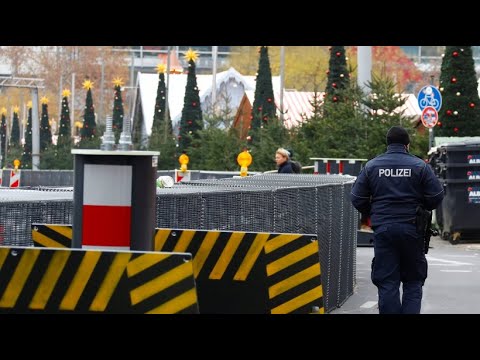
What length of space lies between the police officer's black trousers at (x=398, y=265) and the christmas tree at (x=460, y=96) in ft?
76.1

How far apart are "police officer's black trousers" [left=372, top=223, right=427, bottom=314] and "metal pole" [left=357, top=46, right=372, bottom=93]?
22564 millimetres

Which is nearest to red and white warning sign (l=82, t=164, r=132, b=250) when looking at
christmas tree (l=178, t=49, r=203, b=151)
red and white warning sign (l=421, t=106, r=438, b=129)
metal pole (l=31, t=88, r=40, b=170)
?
red and white warning sign (l=421, t=106, r=438, b=129)

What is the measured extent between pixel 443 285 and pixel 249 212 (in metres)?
4.87

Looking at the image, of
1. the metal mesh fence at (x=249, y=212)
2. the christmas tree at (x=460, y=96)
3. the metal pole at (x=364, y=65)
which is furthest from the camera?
the metal pole at (x=364, y=65)

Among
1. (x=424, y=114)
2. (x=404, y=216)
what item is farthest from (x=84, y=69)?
(x=404, y=216)

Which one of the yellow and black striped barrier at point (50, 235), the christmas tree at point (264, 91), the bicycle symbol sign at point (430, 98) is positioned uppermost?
the christmas tree at point (264, 91)

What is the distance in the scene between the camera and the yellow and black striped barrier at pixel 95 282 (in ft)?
22.6

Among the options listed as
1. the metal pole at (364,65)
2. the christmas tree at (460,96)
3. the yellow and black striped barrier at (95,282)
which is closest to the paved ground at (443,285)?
the yellow and black striped barrier at (95,282)

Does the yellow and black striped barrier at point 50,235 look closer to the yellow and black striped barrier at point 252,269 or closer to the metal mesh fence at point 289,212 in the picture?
the yellow and black striped barrier at point 252,269
